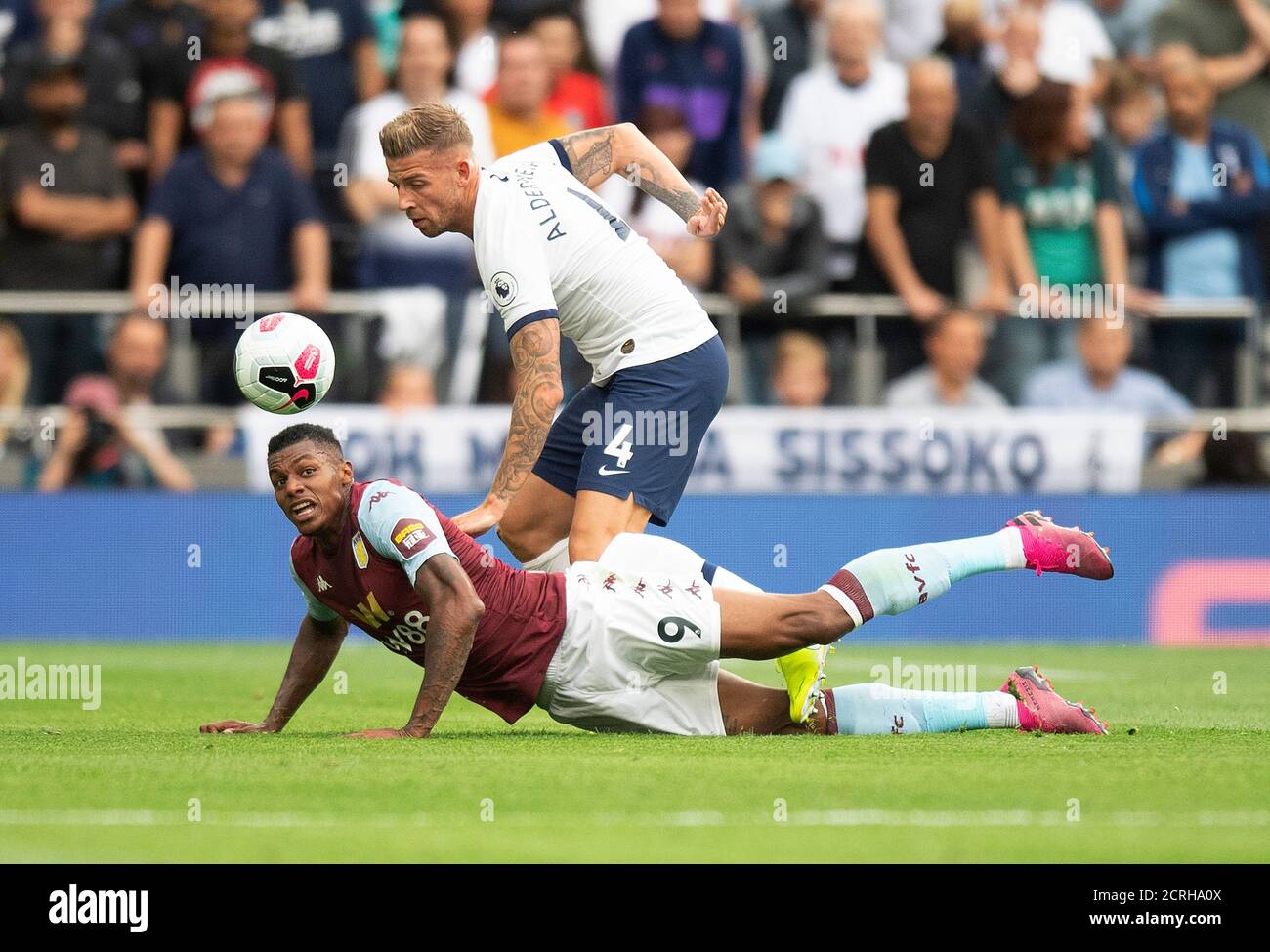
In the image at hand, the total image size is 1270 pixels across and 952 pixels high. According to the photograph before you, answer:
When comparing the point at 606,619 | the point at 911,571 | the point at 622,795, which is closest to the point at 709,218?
the point at 911,571

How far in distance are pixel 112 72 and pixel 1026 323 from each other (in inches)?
287

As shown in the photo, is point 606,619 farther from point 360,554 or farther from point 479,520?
point 360,554

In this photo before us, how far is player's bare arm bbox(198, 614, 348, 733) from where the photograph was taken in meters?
7.87

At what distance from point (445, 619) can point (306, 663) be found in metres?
0.86

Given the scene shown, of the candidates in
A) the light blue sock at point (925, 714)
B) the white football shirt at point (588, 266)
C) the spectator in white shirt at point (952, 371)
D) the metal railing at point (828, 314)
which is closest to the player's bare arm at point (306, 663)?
the white football shirt at point (588, 266)

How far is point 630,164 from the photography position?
29.8 feet

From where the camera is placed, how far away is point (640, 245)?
8.70 m

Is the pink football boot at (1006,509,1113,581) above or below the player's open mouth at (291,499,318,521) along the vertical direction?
below

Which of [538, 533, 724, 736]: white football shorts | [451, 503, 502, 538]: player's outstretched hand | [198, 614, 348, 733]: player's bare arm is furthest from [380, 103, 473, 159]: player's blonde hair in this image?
[198, 614, 348, 733]: player's bare arm

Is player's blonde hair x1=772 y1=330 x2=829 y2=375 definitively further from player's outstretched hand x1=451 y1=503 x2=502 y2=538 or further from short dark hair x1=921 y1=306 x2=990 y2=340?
player's outstretched hand x1=451 y1=503 x2=502 y2=538

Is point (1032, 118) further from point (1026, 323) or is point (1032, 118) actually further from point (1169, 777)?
point (1169, 777)

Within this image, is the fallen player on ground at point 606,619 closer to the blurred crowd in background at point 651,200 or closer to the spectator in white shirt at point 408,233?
the spectator in white shirt at point 408,233

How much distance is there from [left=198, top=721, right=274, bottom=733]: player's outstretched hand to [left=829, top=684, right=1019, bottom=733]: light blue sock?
7.62ft
